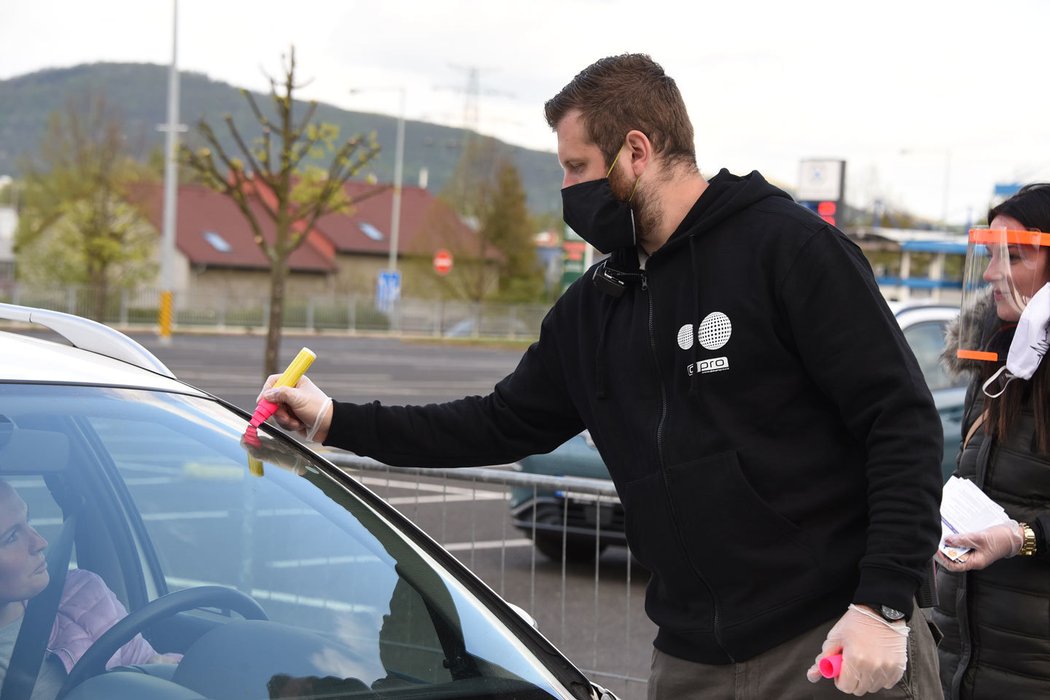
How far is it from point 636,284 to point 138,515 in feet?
3.77

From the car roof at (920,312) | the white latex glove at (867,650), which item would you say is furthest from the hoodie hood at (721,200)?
the car roof at (920,312)

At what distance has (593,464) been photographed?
7.55 meters

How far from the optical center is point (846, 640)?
84.3 inches

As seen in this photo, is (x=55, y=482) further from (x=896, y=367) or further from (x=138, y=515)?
(x=896, y=367)

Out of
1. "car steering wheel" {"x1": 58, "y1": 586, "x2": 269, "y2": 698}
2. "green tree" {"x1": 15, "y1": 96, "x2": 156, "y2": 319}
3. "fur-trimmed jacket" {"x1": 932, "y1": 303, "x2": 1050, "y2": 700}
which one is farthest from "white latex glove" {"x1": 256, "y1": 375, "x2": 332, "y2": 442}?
"green tree" {"x1": 15, "y1": 96, "x2": 156, "y2": 319}

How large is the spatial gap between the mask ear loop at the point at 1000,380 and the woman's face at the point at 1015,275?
13 cm

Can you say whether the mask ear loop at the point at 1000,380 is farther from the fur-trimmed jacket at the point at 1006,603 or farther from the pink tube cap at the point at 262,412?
the pink tube cap at the point at 262,412

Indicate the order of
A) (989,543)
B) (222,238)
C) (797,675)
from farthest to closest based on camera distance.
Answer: (222,238), (989,543), (797,675)

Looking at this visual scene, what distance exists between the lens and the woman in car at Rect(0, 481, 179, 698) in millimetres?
2053

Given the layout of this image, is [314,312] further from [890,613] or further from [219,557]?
[890,613]

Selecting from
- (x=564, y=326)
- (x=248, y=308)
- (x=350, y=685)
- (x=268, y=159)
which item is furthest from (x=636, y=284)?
(x=248, y=308)

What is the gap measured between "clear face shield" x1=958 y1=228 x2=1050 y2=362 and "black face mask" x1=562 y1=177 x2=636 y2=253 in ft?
3.33

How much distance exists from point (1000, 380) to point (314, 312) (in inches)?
1773

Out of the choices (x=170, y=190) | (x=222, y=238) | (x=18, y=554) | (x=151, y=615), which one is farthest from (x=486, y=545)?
(x=222, y=238)
